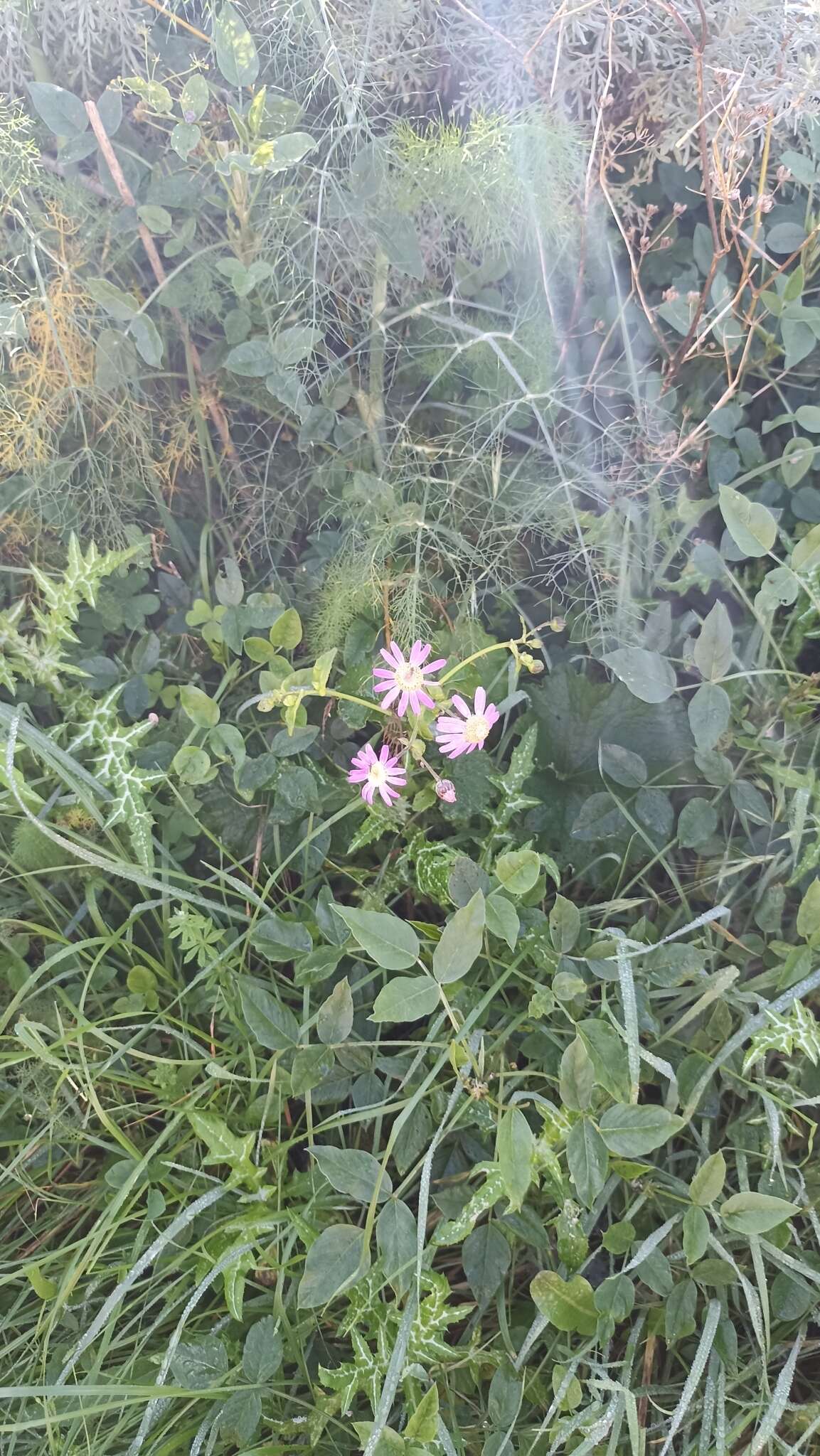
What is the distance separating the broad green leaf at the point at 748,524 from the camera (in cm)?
73

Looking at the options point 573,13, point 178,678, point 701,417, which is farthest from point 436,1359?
point 573,13

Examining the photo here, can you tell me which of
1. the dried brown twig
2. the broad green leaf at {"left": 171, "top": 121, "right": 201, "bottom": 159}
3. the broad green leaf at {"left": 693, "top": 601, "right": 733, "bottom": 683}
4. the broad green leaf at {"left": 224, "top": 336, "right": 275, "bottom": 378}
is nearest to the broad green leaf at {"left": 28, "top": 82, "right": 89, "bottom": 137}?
the dried brown twig

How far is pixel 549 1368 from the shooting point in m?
0.71

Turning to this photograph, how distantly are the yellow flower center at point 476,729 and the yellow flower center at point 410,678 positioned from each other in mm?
46

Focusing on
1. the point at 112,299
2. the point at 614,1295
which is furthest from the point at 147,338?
the point at 614,1295

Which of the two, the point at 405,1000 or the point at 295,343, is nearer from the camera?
the point at 405,1000

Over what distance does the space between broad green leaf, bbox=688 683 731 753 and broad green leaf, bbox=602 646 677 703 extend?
1.4 inches

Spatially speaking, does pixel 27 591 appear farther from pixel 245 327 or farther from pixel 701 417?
pixel 701 417

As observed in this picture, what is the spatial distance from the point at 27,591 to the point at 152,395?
24 cm

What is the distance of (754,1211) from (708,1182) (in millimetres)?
33

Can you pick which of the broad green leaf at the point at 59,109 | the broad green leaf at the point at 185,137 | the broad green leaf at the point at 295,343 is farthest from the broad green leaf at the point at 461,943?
the broad green leaf at the point at 59,109

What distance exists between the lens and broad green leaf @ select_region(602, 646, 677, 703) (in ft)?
2.50

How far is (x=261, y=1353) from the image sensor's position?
66cm

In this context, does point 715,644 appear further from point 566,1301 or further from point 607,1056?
point 566,1301
